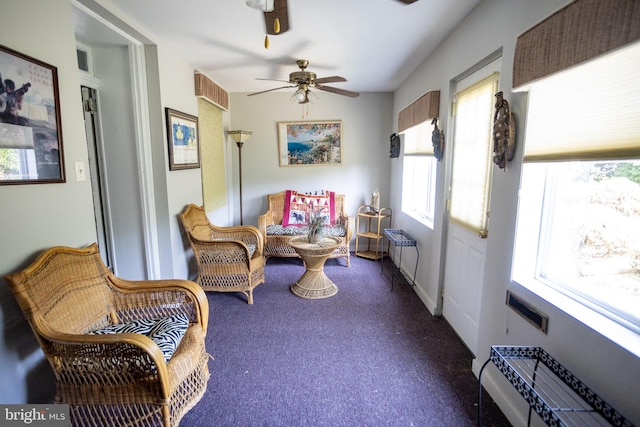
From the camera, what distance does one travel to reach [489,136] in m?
1.84

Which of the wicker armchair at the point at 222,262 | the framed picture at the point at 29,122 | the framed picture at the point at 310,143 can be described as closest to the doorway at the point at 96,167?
the wicker armchair at the point at 222,262

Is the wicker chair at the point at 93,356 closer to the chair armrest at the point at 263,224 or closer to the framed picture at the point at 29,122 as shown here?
the framed picture at the point at 29,122

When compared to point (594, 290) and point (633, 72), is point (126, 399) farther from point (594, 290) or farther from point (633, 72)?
point (633, 72)

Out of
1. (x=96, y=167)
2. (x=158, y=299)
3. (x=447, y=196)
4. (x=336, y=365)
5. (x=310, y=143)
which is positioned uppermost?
(x=310, y=143)

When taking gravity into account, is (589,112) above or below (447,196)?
above

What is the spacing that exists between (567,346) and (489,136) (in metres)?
1.23

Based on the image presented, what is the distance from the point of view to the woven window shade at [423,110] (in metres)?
2.52

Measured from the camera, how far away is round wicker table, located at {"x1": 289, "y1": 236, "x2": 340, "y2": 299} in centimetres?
292

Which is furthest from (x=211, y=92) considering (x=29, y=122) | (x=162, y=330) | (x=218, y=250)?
(x=162, y=330)

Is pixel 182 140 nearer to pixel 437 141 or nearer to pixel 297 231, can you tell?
pixel 297 231

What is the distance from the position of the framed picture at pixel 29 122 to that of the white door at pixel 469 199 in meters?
2.46

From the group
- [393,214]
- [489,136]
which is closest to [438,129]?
[489,136]

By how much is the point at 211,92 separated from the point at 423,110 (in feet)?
7.96

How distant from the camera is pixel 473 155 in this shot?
2033mm
